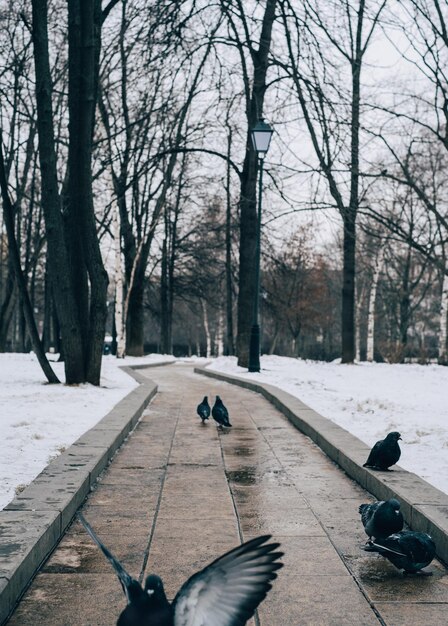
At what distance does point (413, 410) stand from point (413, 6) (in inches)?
331

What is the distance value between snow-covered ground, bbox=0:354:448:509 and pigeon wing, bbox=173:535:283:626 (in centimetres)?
329

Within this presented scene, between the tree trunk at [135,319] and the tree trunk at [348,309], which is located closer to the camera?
the tree trunk at [348,309]

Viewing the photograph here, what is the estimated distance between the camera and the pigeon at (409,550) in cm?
451

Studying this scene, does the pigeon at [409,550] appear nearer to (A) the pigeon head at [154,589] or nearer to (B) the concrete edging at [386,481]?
(B) the concrete edging at [386,481]

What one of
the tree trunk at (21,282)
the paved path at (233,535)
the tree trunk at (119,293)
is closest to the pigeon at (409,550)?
the paved path at (233,535)

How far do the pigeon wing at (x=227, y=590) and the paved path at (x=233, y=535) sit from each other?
4.66 ft

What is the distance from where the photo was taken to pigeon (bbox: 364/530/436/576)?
4512 mm

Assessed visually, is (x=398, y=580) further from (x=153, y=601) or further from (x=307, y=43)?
(x=307, y=43)

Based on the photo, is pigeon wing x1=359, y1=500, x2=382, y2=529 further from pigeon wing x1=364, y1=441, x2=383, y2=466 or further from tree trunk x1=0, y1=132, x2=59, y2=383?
tree trunk x1=0, y1=132, x2=59, y2=383

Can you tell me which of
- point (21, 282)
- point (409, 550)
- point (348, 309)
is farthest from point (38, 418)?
point (348, 309)

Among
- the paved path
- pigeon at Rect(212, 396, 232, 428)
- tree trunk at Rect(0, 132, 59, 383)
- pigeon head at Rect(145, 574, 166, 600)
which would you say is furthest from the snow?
tree trunk at Rect(0, 132, 59, 383)

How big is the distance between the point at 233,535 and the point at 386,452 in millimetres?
1817

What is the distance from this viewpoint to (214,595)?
8.63 ft

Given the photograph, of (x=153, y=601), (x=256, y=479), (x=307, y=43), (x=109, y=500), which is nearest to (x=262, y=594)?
(x=153, y=601)
